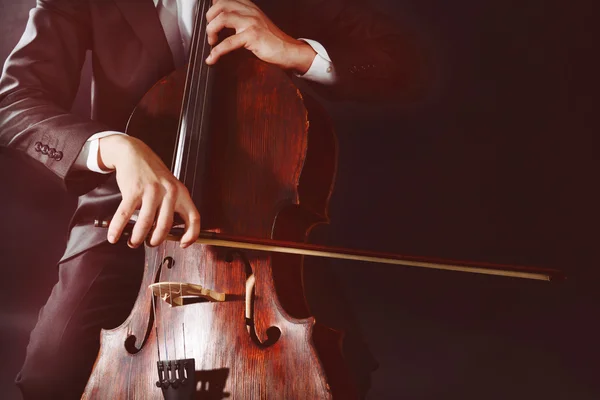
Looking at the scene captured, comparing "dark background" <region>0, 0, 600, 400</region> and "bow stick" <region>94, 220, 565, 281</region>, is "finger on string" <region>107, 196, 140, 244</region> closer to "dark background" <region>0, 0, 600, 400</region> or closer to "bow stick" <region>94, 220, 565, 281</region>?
"bow stick" <region>94, 220, 565, 281</region>

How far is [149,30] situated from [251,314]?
794 mm

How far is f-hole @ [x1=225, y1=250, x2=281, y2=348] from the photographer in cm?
89

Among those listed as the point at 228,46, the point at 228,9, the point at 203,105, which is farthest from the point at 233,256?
the point at 228,9

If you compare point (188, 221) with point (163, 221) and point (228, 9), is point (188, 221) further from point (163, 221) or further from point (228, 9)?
point (228, 9)

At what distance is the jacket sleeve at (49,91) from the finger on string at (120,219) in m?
0.29

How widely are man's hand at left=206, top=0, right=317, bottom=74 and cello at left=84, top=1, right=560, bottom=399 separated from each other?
0.03m

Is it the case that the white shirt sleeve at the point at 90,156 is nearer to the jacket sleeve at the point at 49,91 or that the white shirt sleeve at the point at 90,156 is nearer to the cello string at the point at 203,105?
the jacket sleeve at the point at 49,91

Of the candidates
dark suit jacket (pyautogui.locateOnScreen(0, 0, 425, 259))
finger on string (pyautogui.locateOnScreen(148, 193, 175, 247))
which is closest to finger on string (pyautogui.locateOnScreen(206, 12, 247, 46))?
dark suit jacket (pyautogui.locateOnScreen(0, 0, 425, 259))

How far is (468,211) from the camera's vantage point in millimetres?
1347

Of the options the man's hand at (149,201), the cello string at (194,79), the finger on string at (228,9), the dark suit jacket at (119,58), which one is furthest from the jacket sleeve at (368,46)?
the man's hand at (149,201)

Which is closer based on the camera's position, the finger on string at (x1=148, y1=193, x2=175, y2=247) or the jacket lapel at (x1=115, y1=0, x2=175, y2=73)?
the finger on string at (x1=148, y1=193, x2=175, y2=247)

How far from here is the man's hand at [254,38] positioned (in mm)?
1233

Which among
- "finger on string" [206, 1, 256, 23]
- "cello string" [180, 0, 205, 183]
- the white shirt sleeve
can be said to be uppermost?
"finger on string" [206, 1, 256, 23]

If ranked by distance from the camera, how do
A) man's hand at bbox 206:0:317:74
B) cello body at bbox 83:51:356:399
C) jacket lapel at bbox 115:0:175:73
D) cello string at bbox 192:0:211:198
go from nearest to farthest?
cello body at bbox 83:51:356:399 → cello string at bbox 192:0:211:198 → man's hand at bbox 206:0:317:74 → jacket lapel at bbox 115:0:175:73
